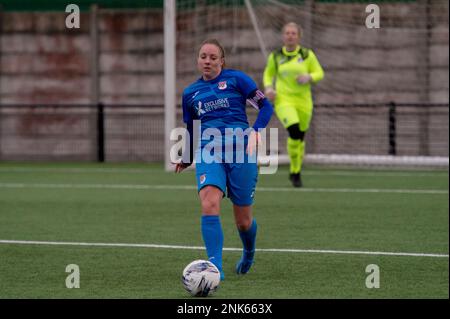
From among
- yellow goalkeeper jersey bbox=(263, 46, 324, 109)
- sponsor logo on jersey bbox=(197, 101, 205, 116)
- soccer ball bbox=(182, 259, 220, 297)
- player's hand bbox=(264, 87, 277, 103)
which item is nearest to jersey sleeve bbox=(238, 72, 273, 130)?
sponsor logo on jersey bbox=(197, 101, 205, 116)

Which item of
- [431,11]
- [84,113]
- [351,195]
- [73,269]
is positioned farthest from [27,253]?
[84,113]

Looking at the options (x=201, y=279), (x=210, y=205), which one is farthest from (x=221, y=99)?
(x=201, y=279)

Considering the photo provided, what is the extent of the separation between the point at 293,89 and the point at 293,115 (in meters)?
0.47

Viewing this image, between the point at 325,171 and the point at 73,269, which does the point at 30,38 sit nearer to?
the point at 325,171

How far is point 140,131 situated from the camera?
2058cm

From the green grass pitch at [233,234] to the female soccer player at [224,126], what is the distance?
520mm

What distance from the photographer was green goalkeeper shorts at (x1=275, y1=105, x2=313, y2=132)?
45.3 ft

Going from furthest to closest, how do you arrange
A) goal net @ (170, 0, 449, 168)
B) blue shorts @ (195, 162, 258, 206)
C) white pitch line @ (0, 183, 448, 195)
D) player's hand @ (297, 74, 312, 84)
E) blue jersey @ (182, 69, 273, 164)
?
goal net @ (170, 0, 449, 168) → player's hand @ (297, 74, 312, 84) → white pitch line @ (0, 183, 448, 195) → blue jersey @ (182, 69, 273, 164) → blue shorts @ (195, 162, 258, 206)

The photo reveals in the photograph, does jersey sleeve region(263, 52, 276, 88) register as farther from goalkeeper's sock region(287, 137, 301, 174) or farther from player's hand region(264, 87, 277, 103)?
goalkeeper's sock region(287, 137, 301, 174)

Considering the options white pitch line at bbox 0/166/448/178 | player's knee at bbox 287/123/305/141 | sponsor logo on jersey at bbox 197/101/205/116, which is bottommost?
white pitch line at bbox 0/166/448/178

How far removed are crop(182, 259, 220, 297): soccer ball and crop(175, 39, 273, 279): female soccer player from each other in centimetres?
47

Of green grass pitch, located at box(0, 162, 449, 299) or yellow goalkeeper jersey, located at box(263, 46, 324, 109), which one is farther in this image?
yellow goalkeeper jersey, located at box(263, 46, 324, 109)

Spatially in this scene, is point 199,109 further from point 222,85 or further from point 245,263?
point 245,263

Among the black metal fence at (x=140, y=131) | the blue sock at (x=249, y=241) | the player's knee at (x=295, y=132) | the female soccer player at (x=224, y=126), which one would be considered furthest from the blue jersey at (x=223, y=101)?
the black metal fence at (x=140, y=131)
